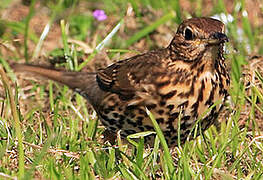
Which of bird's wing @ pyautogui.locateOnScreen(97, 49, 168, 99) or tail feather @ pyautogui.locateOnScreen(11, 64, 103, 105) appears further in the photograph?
tail feather @ pyautogui.locateOnScreen(11, 64, 103, 105)

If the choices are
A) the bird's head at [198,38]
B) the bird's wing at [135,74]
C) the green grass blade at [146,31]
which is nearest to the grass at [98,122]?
the green grass blade at [146,31]

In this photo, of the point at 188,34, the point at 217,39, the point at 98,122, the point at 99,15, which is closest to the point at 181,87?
the point at 188,34

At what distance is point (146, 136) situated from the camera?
3633 millimetres

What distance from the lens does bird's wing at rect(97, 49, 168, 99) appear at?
3.65 meters

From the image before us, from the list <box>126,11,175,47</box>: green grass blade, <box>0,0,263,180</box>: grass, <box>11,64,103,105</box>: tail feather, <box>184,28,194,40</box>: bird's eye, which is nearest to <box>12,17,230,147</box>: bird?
<box>184,28,194,40</box>: bird's eye

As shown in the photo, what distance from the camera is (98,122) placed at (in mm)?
4297

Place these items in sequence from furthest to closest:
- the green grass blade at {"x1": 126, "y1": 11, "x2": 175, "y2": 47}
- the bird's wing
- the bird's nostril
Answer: the green grass blade at {"x1": 126, "y1": 11, "x2": 175, "y2": 47}, the bird's wing, the bird's nostril

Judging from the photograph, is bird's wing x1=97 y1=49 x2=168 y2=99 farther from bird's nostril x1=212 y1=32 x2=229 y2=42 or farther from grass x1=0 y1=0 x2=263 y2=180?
bird's nostril x1=212 y1=32 x2=229 y2=42

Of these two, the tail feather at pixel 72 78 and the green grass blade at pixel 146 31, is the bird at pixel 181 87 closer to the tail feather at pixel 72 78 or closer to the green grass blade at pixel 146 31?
the tail feather at pixel 72 78

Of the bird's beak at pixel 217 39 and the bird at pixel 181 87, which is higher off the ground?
the bird's beak at pixel 217 39

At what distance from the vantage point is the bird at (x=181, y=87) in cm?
345

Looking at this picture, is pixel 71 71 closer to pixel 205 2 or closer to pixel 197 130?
pixel 197 130

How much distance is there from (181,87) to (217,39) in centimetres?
39

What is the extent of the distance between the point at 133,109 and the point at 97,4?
3139 mm
